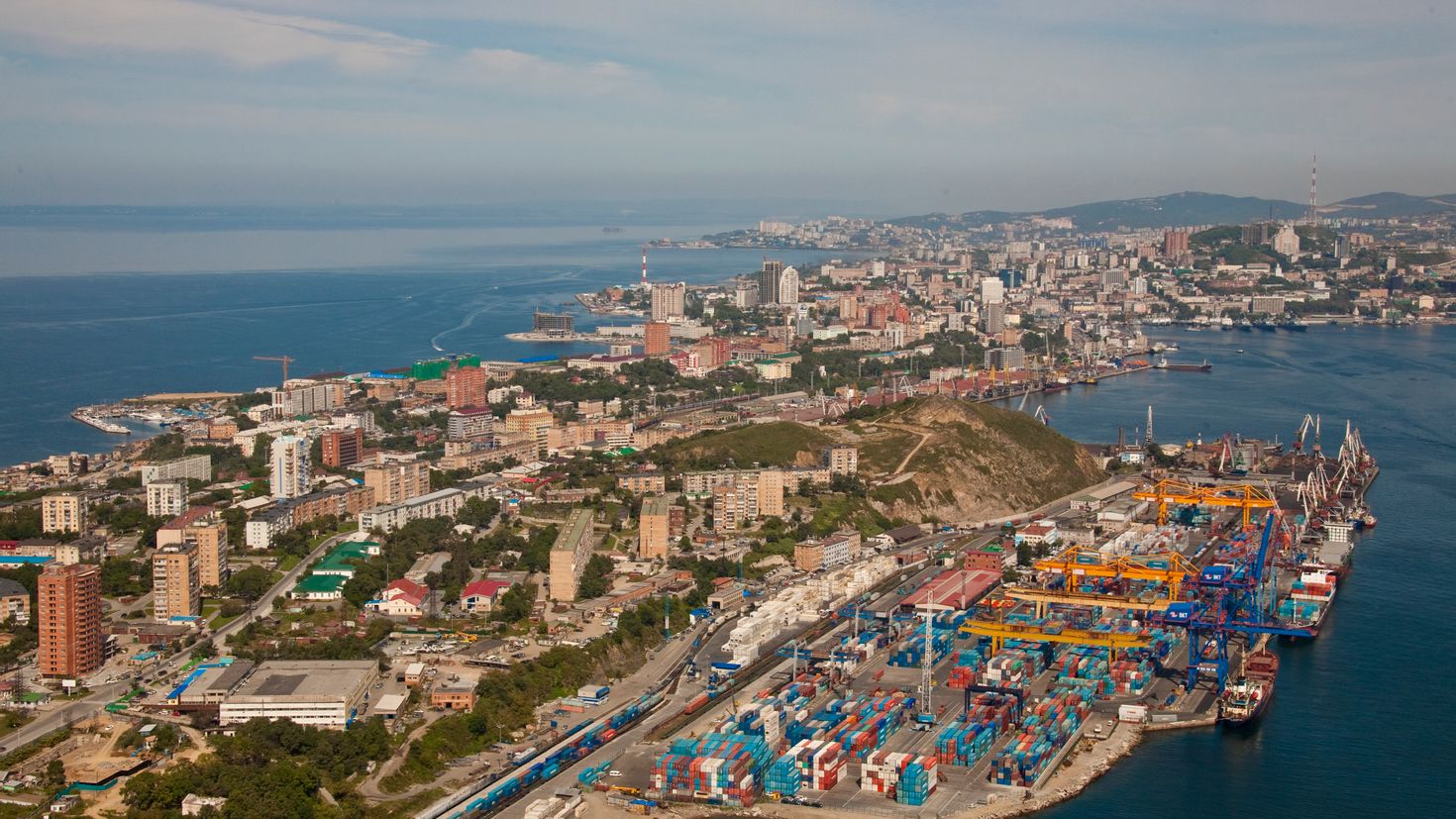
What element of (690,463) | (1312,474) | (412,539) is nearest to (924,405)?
(690,463)

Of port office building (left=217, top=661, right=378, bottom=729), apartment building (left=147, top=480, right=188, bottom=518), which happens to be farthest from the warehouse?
apartment building (left=147, top=480, right=188, bottom=518)

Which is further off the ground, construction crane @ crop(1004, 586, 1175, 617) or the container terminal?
construction crane @ crop(1004, 586, 1175, 617)

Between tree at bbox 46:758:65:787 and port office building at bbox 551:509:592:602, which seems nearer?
tree at bbox 46:758:65:787

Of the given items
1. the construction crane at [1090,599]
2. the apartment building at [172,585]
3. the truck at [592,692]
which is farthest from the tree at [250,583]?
the construction crane at [1090,599]

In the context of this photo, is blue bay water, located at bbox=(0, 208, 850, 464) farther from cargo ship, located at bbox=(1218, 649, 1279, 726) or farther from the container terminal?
cargo ship, located at bbox=(1218, 649, 1279, 726)

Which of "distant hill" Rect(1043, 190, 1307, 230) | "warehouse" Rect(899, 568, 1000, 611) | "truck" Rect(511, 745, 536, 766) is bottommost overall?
"truck" Rect(511, 745, 536, 766)

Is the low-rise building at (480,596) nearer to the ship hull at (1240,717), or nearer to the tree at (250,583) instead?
the tree at (250,583)

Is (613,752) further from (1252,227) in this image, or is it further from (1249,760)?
(1252,227)
